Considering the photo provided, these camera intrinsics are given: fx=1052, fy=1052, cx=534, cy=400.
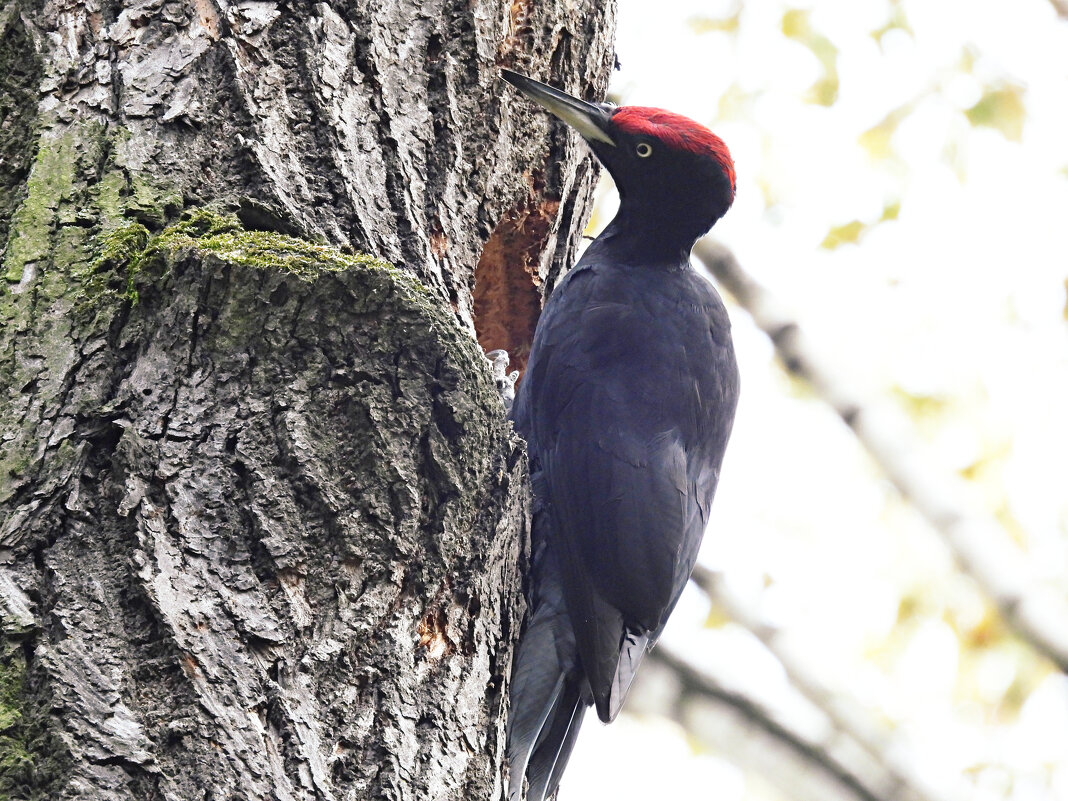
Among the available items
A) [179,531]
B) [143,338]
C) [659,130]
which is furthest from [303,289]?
[659,130]

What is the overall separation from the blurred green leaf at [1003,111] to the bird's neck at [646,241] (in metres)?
4.45

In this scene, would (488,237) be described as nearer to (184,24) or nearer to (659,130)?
(184,24)

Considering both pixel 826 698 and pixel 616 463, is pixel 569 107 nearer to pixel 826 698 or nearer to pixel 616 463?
pixel 616 463

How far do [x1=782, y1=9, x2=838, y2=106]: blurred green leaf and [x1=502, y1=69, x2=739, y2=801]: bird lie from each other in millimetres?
4212

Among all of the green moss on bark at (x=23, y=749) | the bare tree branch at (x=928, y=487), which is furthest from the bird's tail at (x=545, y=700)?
the bare tree branch at (x=928, y=487)

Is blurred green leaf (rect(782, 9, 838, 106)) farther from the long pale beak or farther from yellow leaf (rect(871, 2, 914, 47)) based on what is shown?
the long pale beak

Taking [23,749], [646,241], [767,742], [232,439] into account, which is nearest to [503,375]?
[646,241]

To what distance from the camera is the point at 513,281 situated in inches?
123

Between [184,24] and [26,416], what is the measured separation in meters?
1.00

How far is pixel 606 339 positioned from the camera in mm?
3066

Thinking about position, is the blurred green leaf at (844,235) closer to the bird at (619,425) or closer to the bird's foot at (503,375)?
the bird at (619,425)

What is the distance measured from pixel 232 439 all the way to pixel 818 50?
6.70m

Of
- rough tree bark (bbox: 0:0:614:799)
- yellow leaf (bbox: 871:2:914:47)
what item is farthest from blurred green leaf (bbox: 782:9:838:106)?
rough tree bark (bbox: 0:0:614:799)

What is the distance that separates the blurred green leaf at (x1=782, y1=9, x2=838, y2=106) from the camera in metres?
7.27
